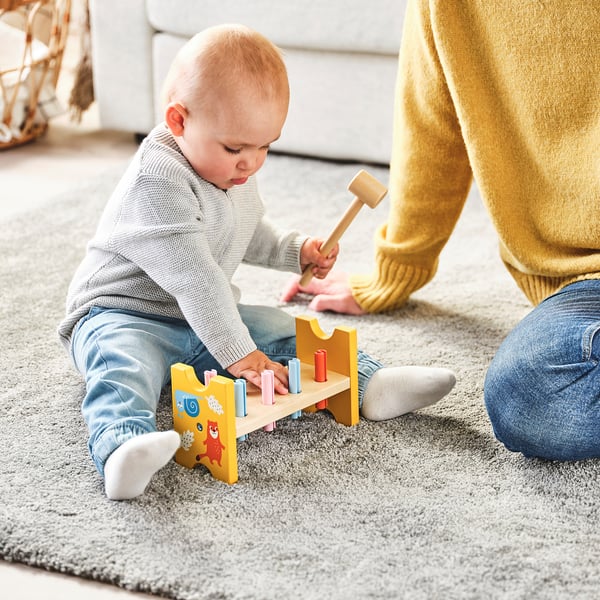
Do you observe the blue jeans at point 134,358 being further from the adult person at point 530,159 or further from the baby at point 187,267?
the adult person at point 530,159

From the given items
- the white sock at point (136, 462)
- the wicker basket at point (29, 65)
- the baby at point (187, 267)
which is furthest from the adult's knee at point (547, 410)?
the wicker basket at point (29, 65)

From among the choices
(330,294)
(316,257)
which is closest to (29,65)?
(330,294)

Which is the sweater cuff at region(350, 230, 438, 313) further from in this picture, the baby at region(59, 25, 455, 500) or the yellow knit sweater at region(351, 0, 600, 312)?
the baby at region(59, 25, 455, 500)

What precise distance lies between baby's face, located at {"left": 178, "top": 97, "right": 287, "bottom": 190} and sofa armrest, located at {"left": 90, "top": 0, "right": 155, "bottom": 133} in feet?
3.91

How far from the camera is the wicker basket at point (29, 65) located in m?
2.22

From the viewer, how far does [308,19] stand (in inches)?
80.2

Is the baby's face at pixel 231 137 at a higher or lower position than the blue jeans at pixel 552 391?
higher

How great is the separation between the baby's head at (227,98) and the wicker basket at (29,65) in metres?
1.24

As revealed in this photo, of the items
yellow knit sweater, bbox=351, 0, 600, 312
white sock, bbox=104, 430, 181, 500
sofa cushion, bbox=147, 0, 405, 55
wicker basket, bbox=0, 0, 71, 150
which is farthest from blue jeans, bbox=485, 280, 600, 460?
wicker basket, bbox=0, 0, 71, 150

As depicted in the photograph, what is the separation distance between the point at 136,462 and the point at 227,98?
0.38 metres

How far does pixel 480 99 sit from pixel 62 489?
2.07ft

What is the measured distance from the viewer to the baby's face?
1044 millimetres

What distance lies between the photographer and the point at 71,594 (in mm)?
843

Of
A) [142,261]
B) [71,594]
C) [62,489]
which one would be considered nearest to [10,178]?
[142,261]
